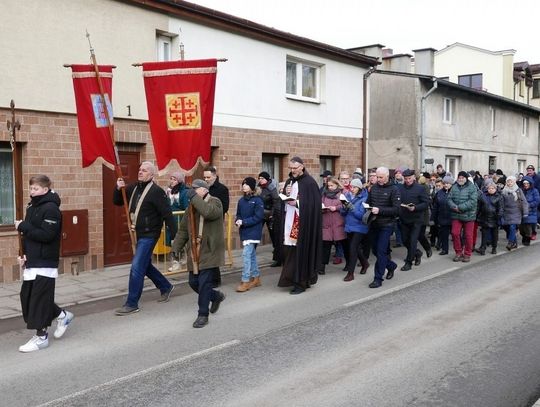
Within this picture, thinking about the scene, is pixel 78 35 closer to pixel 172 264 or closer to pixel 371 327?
pixel 172 264

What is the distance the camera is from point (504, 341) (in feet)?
20.2

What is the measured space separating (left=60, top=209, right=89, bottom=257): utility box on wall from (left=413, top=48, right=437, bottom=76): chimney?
20.2m

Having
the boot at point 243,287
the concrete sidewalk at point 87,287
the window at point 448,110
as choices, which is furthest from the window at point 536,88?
the boot at point 243,287

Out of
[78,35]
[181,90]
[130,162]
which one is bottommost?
[130,162]

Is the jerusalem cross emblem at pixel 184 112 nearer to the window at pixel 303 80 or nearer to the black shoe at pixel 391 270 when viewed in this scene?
the black shoe at pixel 391 270

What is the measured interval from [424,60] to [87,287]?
21.8m

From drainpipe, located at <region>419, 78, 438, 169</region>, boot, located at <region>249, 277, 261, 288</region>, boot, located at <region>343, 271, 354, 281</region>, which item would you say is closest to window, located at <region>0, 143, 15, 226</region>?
boot, located at <region>249, 277, 261, 288</region>

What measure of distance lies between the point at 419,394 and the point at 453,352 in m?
1.26

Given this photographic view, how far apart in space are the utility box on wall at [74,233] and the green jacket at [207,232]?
12.2ft

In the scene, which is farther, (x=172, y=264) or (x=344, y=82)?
(x=344, y=82)

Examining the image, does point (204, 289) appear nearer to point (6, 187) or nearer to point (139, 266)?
point (139, 266)

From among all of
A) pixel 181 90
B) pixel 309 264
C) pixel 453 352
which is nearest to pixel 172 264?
pixel 309 264

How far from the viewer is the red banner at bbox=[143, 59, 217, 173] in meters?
7.89

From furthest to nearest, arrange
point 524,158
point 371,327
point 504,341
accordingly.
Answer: point 524,158, point 371,327, point 504,341
